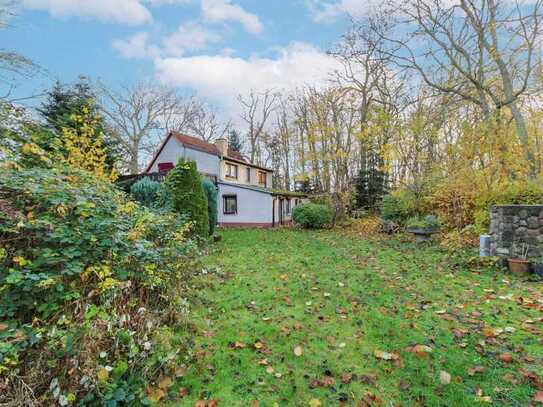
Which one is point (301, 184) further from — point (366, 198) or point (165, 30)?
point (165, 30)

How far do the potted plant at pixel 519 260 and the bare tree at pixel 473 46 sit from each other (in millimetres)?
4264

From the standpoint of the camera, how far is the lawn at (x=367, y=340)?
2.22 m

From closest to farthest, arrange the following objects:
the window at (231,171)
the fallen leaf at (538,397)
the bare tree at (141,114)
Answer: the fallen leaf at (538,397) → the window at (231,171) → the bare tree at (141,114)

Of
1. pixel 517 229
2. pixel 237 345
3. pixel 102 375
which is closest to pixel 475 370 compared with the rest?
pixel 237 345

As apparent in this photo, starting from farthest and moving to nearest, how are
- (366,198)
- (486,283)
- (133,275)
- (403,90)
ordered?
(366,198) → (403,90) → (486,283) → (133,275)

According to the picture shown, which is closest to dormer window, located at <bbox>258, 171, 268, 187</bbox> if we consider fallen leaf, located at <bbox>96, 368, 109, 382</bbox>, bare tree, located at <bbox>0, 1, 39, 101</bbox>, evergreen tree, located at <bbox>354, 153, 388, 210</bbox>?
evergreen tree, located at <bbox>354, 153, 388, 210</bbox>

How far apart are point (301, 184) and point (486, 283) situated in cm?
2073

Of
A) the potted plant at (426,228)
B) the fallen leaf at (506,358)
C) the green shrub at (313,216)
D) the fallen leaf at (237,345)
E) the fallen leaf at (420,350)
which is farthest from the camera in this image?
the green shrub at (313,216)

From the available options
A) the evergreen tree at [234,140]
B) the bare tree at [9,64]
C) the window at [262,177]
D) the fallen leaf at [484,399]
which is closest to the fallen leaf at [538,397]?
the fallen leaf at [484,399]

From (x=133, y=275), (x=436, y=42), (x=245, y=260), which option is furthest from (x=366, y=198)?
(x=133, y=275)

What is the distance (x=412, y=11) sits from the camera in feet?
33.4

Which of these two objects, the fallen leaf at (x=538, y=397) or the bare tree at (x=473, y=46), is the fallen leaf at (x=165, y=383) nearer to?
the fallen leaf at (x=538, y=397)

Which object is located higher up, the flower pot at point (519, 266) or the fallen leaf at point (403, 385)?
the flower pot at point (519, 266)

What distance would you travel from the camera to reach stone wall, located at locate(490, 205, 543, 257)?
5590 mm
